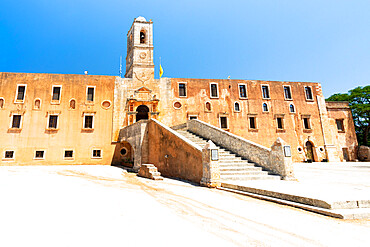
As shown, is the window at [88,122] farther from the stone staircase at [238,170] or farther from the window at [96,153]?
the stone staircase at [238,170]

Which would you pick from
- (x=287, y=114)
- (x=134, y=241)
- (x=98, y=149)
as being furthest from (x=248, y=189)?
(x=287, y=114)

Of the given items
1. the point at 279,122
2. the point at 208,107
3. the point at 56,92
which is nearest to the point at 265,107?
the point at 279,122

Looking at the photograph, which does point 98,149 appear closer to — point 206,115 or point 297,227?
point 206,115

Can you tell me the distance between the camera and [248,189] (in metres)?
6.07

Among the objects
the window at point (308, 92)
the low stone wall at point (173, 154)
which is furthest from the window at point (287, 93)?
the low stone wall at point (173, 154)

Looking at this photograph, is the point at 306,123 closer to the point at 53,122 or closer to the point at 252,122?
the point at 252,122

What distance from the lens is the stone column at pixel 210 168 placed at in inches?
279

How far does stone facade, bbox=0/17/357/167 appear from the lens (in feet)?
57.9

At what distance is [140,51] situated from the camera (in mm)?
21359

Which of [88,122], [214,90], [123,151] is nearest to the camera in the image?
[123,151]

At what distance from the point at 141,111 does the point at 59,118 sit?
7.66 m

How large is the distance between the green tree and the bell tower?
92.6 feet

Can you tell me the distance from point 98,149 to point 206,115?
11339 mm

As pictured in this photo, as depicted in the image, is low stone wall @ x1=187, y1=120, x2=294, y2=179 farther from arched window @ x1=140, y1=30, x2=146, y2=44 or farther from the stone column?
arched window @ x1=140, y1=30, x2=146, y2=44
